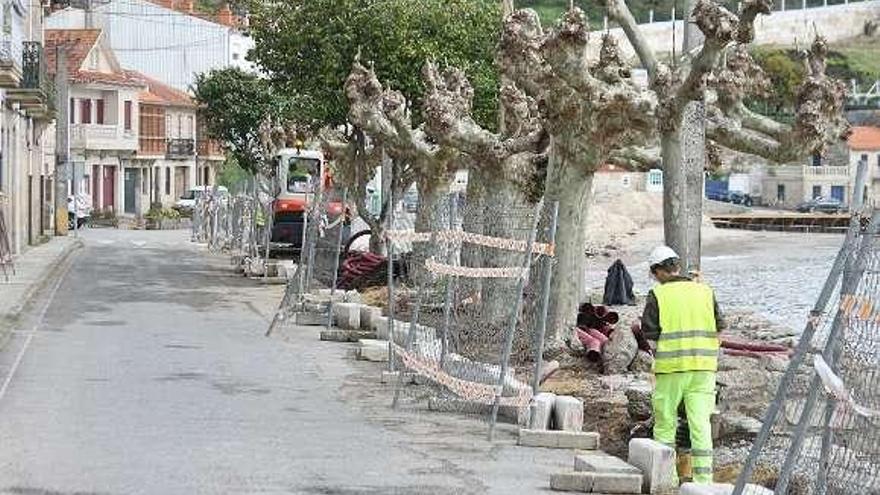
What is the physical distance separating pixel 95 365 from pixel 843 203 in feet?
264

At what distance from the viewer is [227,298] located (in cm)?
2967

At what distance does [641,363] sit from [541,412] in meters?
3.46

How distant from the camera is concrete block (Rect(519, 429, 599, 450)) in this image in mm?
13125

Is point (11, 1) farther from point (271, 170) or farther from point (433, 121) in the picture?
point (433, 121)

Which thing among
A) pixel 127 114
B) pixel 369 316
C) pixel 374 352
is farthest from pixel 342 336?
pixel 127 114

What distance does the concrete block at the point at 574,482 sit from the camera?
11.3 meters

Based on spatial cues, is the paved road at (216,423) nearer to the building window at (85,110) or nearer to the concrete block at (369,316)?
the concrete block at (369,316)

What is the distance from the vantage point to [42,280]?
106 feet

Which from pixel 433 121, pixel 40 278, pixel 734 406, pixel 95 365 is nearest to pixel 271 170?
pixel 40 278

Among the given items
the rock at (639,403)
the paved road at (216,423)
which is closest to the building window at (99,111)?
the paved road at (216,423)

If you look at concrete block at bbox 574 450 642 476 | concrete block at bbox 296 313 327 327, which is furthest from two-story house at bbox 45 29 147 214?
concrete block at bbox 574 450 642 476

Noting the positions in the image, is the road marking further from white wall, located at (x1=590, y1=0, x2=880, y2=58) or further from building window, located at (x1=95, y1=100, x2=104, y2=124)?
white wall, located at (x1=590, y1=0, x2=880, y2=58)

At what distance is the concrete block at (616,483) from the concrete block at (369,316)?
1143cm

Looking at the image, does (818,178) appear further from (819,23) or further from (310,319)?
(310,319)
